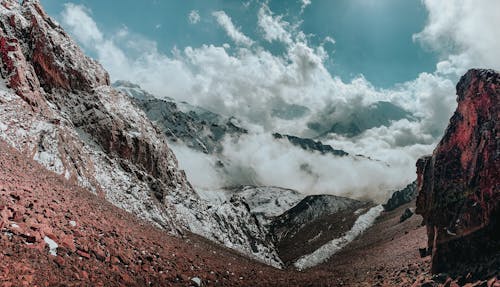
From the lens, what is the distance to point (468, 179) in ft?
100

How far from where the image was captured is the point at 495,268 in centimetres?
2228

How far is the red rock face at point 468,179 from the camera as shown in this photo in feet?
88.5

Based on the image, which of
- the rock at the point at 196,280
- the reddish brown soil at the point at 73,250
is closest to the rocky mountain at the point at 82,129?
the reddish brown soil at the point at 73,250

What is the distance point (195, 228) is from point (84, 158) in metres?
33.0

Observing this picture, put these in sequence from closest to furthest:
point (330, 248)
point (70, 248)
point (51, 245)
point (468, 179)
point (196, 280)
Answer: point (51, 245) → point (70, 248) → point (196, 280) → point (468, 179) → point (330, 248)

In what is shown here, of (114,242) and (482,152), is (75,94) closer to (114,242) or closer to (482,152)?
(114,242)

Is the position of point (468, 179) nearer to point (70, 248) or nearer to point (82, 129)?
point (70, 248)

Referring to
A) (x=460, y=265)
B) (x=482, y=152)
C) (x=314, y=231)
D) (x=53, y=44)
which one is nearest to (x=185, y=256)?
(x=460, y=265)

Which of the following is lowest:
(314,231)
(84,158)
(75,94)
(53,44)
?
(314,231)

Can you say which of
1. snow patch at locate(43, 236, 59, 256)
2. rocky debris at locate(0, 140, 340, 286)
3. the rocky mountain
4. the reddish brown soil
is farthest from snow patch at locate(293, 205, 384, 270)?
snow patch at locate(43, 236, 59, 256)

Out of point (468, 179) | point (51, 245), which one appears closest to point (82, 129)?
point (51, 245)

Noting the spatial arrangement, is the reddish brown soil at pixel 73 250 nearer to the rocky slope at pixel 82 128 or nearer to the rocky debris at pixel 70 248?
the rocky debris at pixel 70 248

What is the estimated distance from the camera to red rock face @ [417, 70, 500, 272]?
88.5ft

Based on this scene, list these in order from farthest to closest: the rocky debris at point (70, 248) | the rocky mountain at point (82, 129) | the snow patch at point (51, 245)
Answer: the rocky mountain at point (82, 129) < the snow patch at point (51, 245) < the rocky debris at point (70, 248)
